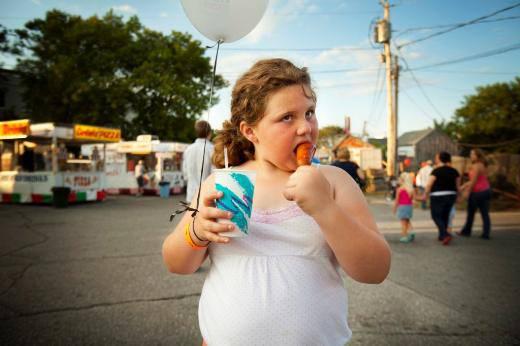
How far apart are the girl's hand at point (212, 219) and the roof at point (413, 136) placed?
2048 inches

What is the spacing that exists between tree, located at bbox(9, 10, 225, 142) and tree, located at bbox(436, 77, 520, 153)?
1049 inches

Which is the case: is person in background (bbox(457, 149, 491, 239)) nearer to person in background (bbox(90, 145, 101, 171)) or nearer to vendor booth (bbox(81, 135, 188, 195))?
person in background (bbox(90, 145, 101, 171))

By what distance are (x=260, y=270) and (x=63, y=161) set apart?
14.3 metres

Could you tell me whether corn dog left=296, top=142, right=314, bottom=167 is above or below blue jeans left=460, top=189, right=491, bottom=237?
above

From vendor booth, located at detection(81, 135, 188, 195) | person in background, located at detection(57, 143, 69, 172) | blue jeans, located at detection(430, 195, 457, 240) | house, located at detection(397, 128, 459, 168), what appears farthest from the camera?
house, located at detection(397, 128, 459, 168)

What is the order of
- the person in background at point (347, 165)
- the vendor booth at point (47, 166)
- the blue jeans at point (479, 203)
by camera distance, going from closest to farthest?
the person in background at point (347, 165), the blue jeans at point (479, 203), the vendor booth at point (47, 166)

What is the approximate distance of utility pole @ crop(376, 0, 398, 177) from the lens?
16359 mm

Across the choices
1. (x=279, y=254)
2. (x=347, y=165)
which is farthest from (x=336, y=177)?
(x=347, y=165)

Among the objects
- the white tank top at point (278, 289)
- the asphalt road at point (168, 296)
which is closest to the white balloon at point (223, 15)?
the white tank top at point (278, 289)

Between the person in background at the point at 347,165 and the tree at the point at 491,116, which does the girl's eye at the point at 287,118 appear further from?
the tree at the point at 491,116

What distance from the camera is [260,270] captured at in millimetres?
1148

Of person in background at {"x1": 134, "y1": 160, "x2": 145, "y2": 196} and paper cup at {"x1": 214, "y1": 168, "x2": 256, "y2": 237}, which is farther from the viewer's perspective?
person in background at {"x1": 134, "y1": 160, "x2": 145, "y2": 196}

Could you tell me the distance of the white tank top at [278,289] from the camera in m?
1.12

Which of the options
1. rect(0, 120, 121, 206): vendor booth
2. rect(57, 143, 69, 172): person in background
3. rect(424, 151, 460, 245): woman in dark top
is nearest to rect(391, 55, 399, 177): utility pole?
rect(424, 151, 460, 245): woman in dark top
